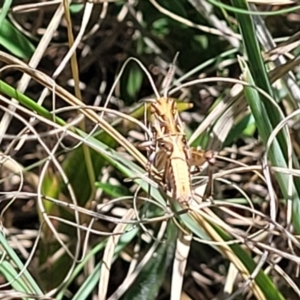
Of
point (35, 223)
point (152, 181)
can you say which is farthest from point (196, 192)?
point (35, 223)

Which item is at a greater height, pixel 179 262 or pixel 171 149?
pixel 171 149

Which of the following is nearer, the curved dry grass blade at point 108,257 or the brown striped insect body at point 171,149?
the brown striped insect body at point 171,149

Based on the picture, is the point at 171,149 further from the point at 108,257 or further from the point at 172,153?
the point at 108,257

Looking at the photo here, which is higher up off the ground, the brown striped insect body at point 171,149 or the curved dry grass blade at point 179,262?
the brown striped insect body at point 171,149

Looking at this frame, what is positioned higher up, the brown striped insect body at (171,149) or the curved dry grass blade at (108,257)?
the brown striped insect body at (171,149)

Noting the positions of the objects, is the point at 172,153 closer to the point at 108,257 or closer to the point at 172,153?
the point at 172,153

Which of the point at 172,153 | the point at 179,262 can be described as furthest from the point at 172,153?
the point at 179,262

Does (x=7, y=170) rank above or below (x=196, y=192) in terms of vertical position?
above

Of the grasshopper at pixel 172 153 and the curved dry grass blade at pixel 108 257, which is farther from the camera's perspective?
the curved dry grass blade at pixel 108 257

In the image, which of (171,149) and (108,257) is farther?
(108,257)

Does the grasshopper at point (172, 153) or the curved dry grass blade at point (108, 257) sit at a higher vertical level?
the grasshopper at point (172, 153)

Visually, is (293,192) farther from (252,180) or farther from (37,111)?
(37,111)
